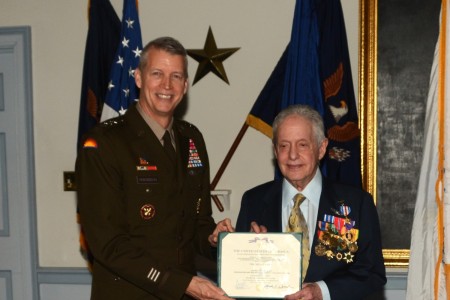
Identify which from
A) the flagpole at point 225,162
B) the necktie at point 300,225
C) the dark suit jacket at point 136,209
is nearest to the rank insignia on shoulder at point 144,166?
the dark suit jacket at point 136,209

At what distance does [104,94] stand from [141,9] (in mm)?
722

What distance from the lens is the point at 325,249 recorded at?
278cm

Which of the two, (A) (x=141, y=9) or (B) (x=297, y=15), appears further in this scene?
(A) (x=141, y=9)

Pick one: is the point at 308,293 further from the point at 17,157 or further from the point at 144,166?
the point at 17,157

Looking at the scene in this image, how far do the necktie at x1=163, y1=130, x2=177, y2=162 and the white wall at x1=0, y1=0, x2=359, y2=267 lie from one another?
1778 mm

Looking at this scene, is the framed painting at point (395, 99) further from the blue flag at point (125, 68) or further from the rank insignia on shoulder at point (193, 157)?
the rank insignia on shoulder at point (193, 157)

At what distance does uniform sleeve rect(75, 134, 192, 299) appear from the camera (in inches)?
108

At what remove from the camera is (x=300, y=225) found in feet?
9.29

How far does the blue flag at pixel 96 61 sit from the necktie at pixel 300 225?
6.62ft

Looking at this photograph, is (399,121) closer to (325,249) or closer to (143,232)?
(325,249)

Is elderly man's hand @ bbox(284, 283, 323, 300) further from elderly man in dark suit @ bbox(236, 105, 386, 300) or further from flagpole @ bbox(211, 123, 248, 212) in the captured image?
flagpole @ bbox(211, 123, 248, 212)

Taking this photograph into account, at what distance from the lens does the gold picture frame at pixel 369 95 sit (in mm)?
4547

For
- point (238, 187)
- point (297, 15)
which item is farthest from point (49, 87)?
point (297, 15)

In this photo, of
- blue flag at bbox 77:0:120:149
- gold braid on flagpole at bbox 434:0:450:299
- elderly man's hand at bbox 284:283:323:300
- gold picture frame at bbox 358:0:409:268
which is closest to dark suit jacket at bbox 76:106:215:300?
elderly man's hand at bbox 284:283:323:300
